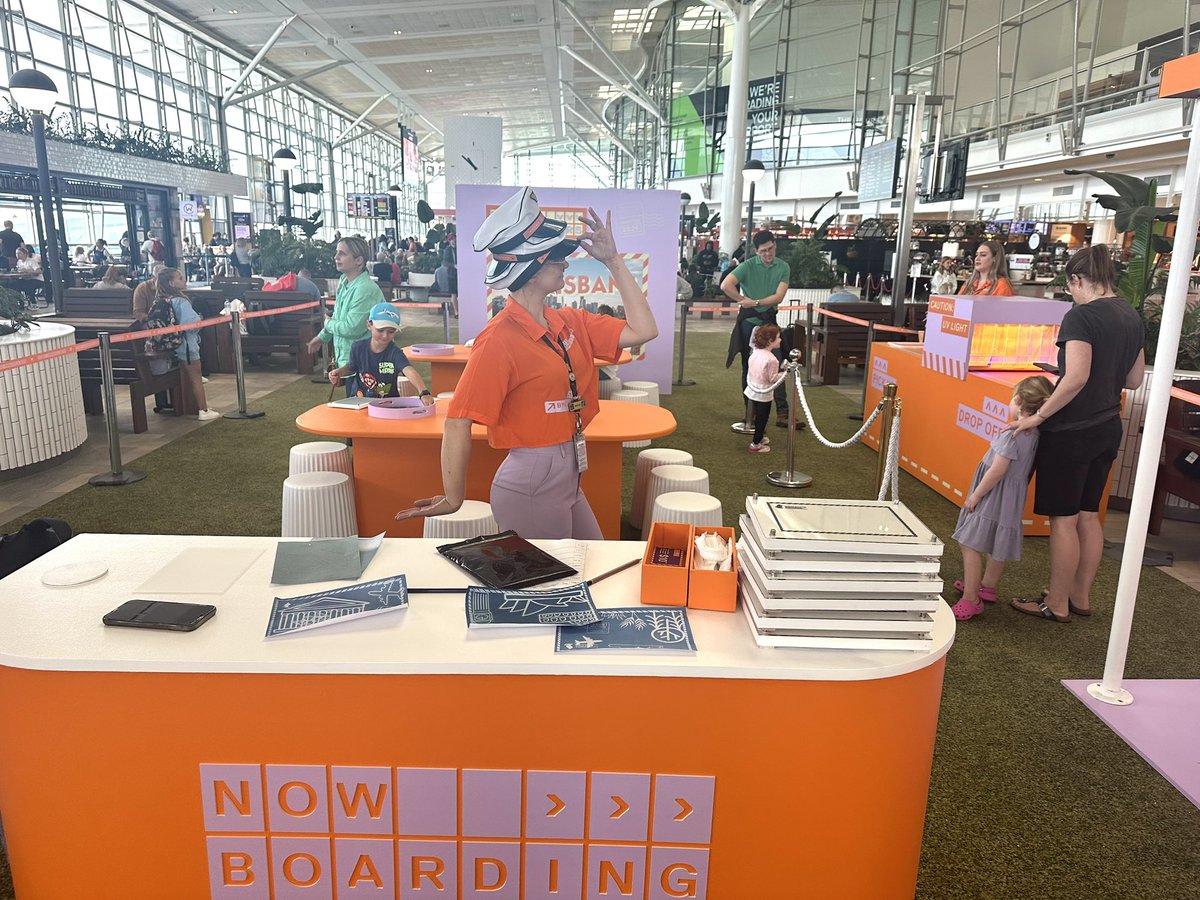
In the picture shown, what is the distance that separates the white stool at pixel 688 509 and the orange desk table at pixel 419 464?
1.25ft

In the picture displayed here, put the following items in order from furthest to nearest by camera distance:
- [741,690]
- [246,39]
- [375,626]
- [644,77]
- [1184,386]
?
[644,77] → [246,39] → [1184,386] → [375,626] → [741,690]

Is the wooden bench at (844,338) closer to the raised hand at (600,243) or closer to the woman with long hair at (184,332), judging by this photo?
the woman with long hair at (184,332)

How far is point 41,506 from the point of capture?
201 inches

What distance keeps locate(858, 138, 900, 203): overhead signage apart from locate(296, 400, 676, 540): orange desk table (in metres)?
6.39

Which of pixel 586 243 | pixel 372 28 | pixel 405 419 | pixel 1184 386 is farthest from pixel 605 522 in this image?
pixel 372 28

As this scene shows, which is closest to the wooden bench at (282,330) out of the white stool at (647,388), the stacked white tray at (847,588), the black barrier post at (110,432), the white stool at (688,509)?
the black barrier post at (110,432)

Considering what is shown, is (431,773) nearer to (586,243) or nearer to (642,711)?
(642,711)

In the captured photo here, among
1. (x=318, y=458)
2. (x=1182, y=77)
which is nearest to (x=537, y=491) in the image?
(x=318, y=458)

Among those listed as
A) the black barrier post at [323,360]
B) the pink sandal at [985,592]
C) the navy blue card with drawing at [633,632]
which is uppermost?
the navy blue card with drawing at [633,632]

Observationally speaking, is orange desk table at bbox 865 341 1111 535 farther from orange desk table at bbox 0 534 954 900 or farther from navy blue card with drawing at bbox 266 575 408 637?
navy blue card with drawing at bbox 266 575 408 637

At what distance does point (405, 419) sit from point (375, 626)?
2373 millimetres

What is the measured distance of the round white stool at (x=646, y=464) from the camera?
14.6 feet

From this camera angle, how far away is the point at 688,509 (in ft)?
11.7

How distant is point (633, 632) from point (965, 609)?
250 cm
